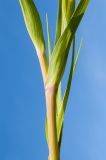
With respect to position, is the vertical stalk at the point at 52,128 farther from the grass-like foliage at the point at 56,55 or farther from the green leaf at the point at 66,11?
the green leaf at the point at 66,11

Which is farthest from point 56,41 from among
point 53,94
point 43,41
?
point 53,94

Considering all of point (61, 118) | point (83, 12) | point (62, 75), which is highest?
point (83, 12)

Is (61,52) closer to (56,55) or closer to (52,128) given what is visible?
(56,55)

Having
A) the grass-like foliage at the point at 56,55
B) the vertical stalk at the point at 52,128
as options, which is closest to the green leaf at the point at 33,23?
the grass-like foliage at the point at 56,55

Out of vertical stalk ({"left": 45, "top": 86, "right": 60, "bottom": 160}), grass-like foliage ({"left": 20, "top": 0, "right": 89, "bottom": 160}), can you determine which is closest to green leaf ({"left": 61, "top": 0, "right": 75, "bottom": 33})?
grass-like foliage ({"left": 20, "top": 0, "right": 89, "bottom": 160})

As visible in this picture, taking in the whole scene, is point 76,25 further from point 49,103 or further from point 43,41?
point 49,103

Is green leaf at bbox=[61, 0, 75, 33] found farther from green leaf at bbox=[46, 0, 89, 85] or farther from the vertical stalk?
the vertical stalk

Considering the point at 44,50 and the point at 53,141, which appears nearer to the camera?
the point at 53,141

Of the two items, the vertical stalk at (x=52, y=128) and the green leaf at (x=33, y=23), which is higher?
the green leaf at (x=33, y=23)
